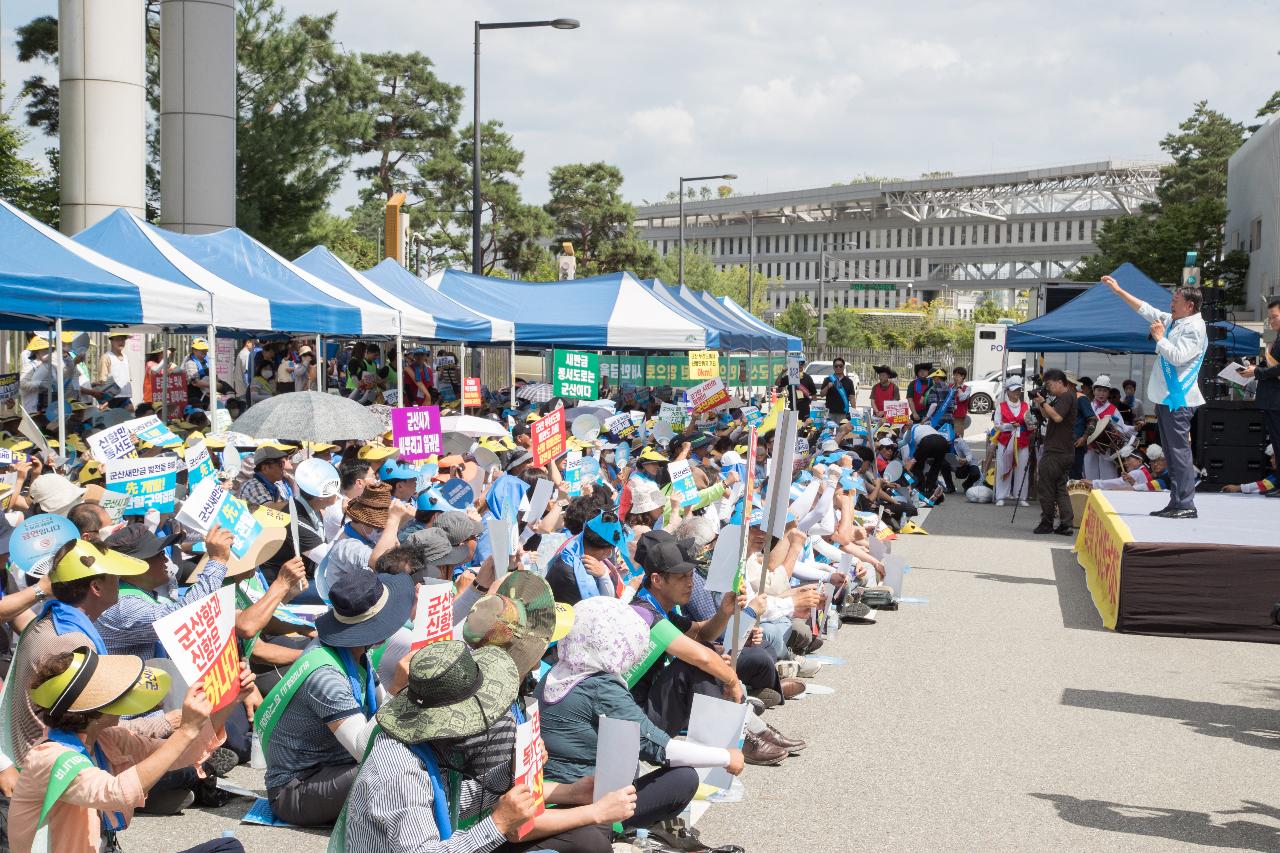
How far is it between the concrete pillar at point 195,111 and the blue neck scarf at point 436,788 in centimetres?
2162

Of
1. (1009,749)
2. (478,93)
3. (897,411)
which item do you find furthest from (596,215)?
(1009,749)

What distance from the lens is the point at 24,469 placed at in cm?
863

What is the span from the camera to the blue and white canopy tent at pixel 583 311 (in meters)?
19.6

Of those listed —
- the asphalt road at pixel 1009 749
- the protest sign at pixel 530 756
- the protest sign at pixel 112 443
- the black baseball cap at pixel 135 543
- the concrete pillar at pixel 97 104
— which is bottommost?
the asphalt road at pixel 1009 749

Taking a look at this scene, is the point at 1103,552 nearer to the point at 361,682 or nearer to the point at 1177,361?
the point at 1177,361

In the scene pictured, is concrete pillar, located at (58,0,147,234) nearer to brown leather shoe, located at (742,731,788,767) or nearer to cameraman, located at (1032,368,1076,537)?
cameraman, located at (1032,368,1076,537)

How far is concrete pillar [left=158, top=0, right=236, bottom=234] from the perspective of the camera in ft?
74.7

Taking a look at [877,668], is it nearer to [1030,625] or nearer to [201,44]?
[1030,625]

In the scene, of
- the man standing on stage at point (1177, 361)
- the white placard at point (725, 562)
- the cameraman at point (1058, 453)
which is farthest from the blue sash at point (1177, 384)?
the white placard at point (725, 562)

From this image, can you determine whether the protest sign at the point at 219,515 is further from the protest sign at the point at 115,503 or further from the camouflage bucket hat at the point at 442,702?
the camouflage bucket hat at the point at 442,702

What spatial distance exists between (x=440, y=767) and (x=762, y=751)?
3359 millimetres

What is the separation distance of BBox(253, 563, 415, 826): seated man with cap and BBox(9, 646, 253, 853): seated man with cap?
3.27 ft

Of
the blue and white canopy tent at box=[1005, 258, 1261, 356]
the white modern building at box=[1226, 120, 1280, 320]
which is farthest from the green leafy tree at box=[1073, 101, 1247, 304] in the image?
the blue and white canopy tent at box=[1005, 258, 1261, 356]

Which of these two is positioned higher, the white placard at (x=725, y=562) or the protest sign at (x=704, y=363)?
the protest sign at (x=704, y=363)
